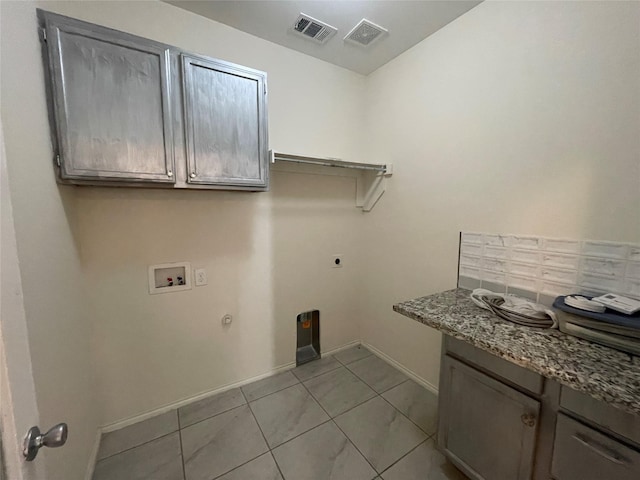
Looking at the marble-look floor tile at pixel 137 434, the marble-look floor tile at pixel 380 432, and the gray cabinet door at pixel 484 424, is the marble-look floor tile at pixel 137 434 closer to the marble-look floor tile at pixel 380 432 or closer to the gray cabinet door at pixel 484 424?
the marble-look floor tile at pixel 380 432

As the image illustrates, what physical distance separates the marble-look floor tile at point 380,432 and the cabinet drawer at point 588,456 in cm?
81

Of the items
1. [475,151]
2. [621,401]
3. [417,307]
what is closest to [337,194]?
[475,151]

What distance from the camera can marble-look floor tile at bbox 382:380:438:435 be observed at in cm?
174

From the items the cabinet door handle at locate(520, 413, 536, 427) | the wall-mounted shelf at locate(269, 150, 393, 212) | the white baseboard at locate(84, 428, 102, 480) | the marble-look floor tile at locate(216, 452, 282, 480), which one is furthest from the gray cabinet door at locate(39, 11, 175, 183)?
the cabinet door handle at locate(520, 413, 536, 427)

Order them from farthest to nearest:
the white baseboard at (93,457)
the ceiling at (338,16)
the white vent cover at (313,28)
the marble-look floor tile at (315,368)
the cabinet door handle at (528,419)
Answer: the marble-look floor tile at (315,368), the white vent cover at (313,28), the ceiling at (338,16), the white baseboard at (93,457), the cabinet door handle at (528,419)

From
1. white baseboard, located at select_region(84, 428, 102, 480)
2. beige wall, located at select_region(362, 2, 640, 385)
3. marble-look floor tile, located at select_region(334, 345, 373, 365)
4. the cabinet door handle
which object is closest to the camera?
the cabinet door handle

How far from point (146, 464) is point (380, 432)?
1397 mm

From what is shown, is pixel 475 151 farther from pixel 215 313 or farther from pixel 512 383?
pixel 215 313

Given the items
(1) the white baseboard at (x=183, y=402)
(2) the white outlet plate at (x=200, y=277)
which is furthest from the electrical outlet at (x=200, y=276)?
(1) the white baseboard at (x=183, y=402)

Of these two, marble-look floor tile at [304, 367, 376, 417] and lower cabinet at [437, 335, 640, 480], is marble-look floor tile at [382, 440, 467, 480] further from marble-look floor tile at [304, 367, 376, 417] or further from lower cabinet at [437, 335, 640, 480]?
marble-look floor tile at [304, 367, 376, 417]

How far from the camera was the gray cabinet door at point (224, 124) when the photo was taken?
1.47m

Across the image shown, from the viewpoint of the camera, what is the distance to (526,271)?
148cm

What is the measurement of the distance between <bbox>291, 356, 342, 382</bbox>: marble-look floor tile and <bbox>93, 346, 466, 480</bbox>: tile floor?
0.05 m

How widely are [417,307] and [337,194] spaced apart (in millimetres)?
1340
